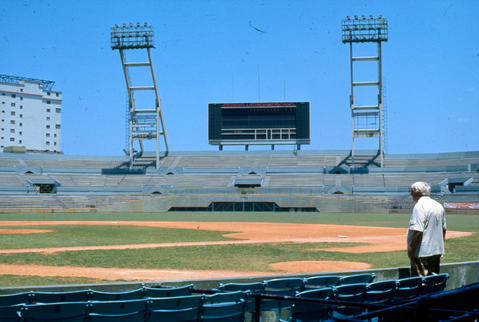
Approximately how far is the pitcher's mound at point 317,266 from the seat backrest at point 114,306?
23.5 feet

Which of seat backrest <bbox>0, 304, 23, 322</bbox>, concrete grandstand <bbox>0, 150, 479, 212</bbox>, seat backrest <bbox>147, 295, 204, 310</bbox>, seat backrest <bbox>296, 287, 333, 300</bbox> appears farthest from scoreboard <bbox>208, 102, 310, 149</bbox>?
seat backrest <bbox>0, 304, 23, 322</bbox>

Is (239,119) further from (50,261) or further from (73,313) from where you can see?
(73,313)

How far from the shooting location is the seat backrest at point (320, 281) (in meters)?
6.72

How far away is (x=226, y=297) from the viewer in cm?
556

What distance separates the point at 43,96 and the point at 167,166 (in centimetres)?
5184

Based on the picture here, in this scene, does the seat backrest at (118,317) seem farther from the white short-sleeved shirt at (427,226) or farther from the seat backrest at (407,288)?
the white short-sleeved shirt at (427,226)

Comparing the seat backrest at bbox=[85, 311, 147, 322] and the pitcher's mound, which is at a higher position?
the seat backrest at bbox=[85, 311, 147, 322]

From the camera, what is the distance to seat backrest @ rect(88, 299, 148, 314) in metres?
4.96

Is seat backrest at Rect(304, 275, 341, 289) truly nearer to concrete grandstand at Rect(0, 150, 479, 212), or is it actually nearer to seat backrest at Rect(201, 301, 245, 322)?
seat backrest at Rect(201, 301, 245, 322)

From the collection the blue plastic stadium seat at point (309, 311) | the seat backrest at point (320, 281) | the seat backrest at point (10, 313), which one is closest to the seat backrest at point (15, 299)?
the seat backrest at point (10, 313)

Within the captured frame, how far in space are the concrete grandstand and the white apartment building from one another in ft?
130

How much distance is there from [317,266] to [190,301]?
8.04 metres

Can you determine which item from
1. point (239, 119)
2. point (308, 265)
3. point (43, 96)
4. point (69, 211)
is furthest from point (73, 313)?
point (43, 96)

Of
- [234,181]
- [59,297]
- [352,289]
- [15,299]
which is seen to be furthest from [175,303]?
[234,181]
